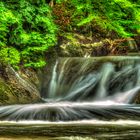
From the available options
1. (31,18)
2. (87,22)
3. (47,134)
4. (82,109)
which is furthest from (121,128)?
(87,22)

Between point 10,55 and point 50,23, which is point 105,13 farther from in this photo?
point 10,55

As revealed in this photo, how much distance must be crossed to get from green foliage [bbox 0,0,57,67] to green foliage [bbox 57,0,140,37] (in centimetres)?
258

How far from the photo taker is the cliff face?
10.6m

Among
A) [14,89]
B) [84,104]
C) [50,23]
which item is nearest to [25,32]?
[50,23]

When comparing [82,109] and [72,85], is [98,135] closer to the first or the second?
[82,109]

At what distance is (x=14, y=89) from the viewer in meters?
10.9

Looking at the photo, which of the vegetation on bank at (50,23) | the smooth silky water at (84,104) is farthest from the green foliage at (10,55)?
the smooth silky water at (84,104)

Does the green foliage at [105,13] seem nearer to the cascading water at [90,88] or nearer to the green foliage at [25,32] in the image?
the green foliage at [25,32]

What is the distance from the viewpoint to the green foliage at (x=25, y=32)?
1188cm

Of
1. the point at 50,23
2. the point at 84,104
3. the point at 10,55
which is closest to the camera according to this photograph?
the point at 84,104

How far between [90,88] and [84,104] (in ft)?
4.57

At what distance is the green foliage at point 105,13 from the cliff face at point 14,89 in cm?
510

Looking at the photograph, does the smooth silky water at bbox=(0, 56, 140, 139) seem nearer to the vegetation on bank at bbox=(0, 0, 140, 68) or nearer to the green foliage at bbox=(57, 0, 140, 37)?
the vegetation on bank at bbox=(0, 0, 140, 68)

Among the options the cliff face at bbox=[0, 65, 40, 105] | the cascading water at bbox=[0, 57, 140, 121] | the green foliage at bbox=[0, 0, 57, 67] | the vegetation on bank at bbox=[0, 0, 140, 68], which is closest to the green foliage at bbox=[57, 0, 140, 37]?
the vegetation on bank at bbox=[0, 0, 140, 68]
